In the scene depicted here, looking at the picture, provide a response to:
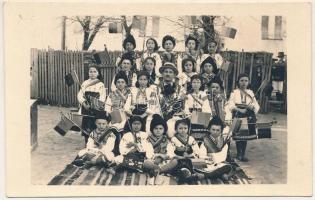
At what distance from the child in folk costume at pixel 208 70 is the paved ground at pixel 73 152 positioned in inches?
14.1

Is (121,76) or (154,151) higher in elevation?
(121,76)

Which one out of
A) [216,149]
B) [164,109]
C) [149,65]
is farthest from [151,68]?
[216,149]

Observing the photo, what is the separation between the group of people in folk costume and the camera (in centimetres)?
309

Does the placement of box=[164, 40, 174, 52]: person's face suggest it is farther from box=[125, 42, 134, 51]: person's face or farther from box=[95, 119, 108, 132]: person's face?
box=[95, 119, 108, 132]: person's face

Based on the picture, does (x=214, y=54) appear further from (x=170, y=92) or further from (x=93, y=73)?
(x=93, y=73)

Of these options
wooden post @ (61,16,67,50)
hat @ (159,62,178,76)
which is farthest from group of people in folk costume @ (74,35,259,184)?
wooden post @ (61,16,67,50)

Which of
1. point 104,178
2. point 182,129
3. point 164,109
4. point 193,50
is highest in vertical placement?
point 193,50

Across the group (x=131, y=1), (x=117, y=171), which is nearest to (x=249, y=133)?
(x=117, y=171)

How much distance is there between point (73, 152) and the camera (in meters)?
3.10

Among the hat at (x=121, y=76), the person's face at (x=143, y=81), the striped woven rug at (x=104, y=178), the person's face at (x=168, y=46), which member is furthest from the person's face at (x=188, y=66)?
the striped woven rug at (x=104, y=178)

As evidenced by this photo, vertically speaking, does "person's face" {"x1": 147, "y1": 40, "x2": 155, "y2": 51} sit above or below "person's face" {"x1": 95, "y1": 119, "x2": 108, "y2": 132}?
above

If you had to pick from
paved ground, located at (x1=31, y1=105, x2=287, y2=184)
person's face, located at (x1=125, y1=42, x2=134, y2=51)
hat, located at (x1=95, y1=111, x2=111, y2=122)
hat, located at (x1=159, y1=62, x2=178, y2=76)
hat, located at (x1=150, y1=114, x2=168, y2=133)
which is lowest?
paved ground, located at (x1=31, y1=105, x2=287, y2=184)

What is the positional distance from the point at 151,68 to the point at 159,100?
0.18 meters

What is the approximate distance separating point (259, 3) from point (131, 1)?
70cm
